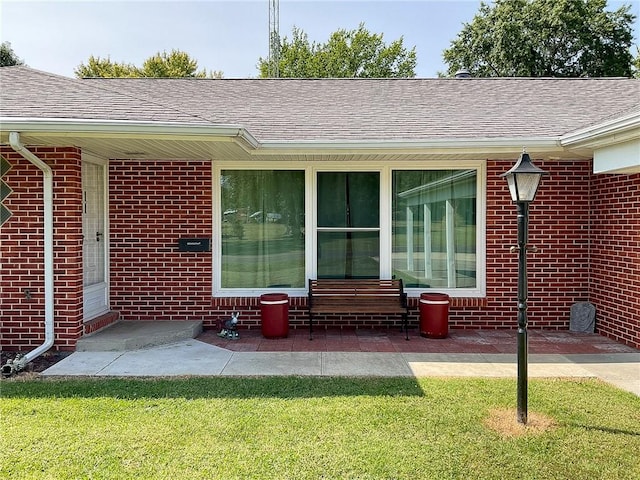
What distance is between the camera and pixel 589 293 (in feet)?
23.4

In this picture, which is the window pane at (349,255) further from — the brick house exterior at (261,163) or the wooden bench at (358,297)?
the brick house exterior at (261,163)

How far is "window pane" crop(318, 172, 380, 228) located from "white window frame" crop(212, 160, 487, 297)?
0.08 metres

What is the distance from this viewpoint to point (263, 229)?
7.29m

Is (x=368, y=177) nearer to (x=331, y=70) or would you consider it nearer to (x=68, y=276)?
(x=68, y=276)

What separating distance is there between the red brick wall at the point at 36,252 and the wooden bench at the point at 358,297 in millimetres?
3042

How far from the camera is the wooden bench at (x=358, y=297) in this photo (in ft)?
21.3

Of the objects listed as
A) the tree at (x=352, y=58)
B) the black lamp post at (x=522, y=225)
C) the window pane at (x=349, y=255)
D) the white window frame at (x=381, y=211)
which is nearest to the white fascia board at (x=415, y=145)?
the white window frame at (x=381, y=211)

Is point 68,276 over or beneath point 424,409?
over

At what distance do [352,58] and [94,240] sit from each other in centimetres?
2944

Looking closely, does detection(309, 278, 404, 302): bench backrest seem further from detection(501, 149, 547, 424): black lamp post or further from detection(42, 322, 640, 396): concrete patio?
detection(501, 149, 547, 424): black lamp post

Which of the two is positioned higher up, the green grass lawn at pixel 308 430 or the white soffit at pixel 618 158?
the white soffit at pixel 618 158

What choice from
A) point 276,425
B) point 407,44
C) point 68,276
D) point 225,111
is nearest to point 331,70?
point 407,44

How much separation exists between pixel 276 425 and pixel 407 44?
3368cm

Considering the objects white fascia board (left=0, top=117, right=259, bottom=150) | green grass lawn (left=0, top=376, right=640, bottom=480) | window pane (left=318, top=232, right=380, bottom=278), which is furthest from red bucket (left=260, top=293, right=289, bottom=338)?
white fascia board (left=0, top=117, right=259, bottom=150)
